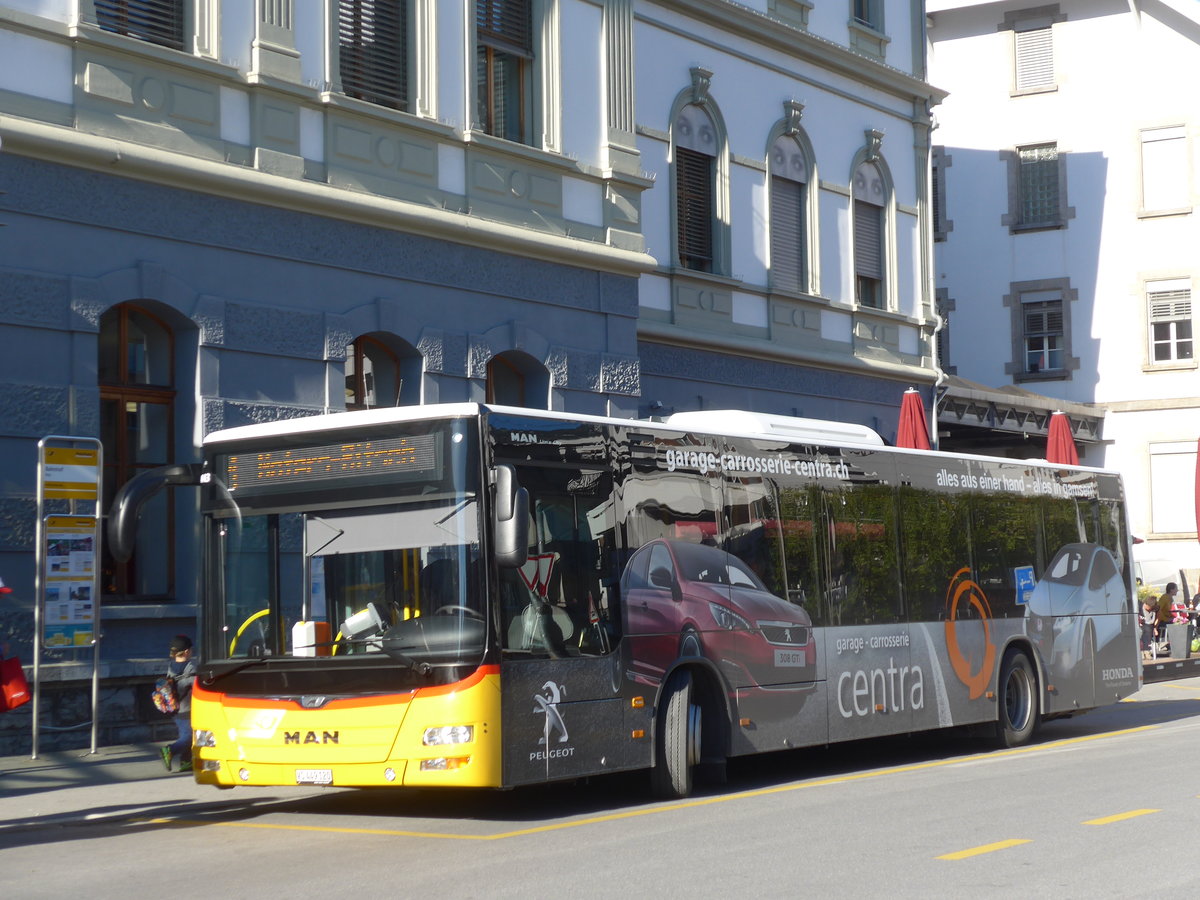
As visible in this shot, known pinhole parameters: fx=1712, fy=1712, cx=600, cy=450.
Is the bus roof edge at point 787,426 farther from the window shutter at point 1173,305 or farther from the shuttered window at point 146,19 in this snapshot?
the window shutter at point 1173,305

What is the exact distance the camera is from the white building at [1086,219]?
135 ft

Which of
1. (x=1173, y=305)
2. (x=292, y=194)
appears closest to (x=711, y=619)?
(x=292, y=194)

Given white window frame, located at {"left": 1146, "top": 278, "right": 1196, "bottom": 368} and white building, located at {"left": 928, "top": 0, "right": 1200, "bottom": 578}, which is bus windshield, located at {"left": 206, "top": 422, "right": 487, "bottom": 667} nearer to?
white building, located at {"left": 928, "top": 0, "right": 1200, "bottom": 578}

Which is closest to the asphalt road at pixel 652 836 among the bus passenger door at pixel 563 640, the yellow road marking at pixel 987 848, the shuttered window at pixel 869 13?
the yellow road marking at pixel 987 848

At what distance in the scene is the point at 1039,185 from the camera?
143 feet

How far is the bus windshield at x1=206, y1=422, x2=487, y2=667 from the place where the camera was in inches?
435

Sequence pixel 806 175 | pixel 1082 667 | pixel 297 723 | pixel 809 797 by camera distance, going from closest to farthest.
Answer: pixel 297 723, pixel 809 797, pixel 1082 667, pixel 806 175

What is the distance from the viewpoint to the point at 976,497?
1686cm

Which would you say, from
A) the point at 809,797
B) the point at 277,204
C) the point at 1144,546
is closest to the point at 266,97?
the point at 277,204

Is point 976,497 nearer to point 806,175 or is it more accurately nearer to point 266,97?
point 266,97

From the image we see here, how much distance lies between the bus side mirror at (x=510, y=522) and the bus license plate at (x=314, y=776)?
6.01 feet

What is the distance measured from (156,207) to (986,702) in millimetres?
9295

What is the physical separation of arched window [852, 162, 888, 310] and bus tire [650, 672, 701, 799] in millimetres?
15641

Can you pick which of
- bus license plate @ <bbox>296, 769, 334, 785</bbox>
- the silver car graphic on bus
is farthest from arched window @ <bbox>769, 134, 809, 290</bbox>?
bus license plate @ <bbox>296, 769, 334, 785</bbox>
